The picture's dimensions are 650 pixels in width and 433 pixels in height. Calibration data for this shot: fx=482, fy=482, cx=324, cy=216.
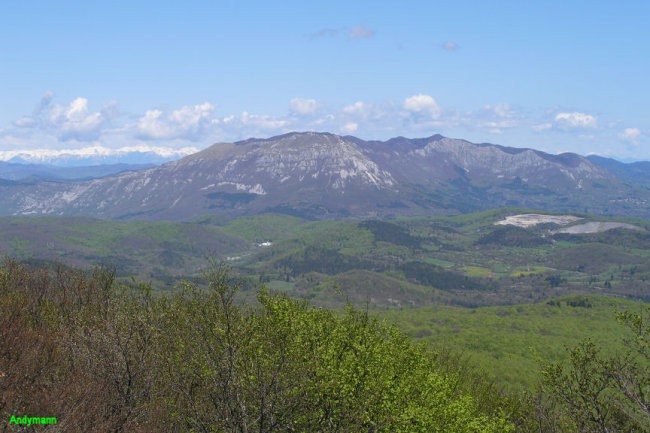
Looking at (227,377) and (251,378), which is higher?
(251,378)

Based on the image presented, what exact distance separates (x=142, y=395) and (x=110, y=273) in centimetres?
6431

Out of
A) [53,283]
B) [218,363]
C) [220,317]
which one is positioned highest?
[220,317]

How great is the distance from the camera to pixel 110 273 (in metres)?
107

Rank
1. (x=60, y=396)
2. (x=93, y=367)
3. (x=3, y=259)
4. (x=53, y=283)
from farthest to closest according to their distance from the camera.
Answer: (x=53, y=283), (x=3, y=259), (x=93, y=367), (x=60, y=396)

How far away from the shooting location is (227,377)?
3959 centimetres

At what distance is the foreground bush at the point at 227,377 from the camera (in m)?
39.6

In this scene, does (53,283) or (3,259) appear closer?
(3,259)

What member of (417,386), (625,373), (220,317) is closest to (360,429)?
(417,386)

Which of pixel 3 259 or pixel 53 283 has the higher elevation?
pixel 3 259

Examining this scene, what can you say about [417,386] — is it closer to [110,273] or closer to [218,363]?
[218,363]

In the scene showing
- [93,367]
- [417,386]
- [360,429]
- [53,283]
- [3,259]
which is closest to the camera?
[360,429]

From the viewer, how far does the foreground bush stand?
39562 mm

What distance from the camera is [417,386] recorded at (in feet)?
170

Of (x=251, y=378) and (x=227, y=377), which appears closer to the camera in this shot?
(x=251, y=378)
